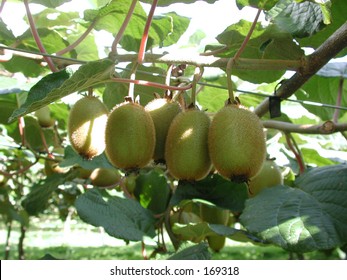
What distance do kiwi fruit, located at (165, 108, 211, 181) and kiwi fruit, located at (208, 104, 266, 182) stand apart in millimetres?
27

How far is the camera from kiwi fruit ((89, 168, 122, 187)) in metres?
2.05

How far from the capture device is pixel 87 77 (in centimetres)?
93

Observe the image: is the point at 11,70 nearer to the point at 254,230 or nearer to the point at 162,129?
the point at 162,129

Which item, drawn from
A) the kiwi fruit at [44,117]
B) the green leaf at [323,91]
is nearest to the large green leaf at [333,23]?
the green leaf at [323,91]

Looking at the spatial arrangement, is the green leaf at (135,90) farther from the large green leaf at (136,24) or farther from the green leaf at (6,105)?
the green leaf at (6,105)

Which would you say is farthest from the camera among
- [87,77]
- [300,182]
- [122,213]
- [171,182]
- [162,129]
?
[171,182]

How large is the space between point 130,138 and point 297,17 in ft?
1.54

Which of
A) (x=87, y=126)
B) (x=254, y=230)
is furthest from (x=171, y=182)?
(x=87, y=126)

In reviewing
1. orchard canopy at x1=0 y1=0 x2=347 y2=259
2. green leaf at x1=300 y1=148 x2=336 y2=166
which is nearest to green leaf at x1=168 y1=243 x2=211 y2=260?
orchard canopy at x1=0 y1=0 x2=347 y2=259

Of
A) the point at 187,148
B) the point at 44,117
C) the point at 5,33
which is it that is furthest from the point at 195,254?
the point at 44,117

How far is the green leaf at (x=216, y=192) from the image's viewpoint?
161 cm

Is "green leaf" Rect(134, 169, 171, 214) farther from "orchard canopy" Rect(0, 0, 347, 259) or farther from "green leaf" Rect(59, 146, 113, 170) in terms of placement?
"green leaf" Rect(59, 146, 113, 170)

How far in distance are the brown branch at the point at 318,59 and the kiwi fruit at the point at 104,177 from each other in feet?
3.27
